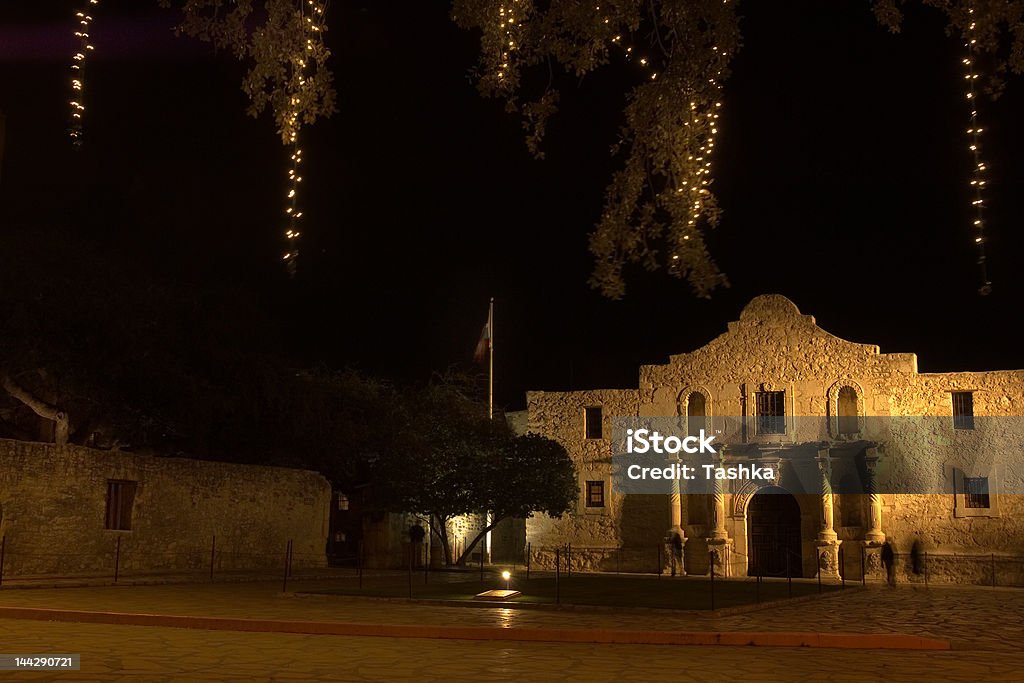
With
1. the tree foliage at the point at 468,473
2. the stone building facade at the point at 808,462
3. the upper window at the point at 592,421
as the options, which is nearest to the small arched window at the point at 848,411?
the stone building facade at the point at 808,462

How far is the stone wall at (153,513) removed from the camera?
71.5ft

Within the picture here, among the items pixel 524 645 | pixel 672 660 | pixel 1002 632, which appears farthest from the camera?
pixel 1002 632

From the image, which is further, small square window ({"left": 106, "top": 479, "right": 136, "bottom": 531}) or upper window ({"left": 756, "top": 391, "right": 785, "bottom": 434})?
upper window ({"left": 756, "top": 391, "right": 785, "bottom": 434})

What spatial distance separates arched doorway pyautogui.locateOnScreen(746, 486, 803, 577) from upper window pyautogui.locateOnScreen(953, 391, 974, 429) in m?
6.03

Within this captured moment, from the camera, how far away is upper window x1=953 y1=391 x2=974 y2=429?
3262 cm

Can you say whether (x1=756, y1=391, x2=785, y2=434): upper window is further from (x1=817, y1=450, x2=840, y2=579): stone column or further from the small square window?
the small square window

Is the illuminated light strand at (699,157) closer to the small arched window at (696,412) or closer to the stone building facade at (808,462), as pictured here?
the stone building facade at (808,462)

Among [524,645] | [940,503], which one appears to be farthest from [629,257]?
[940,503]

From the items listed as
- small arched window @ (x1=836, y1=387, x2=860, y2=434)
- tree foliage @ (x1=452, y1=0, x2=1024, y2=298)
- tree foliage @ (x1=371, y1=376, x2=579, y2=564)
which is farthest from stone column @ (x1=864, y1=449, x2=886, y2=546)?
tree foliage @ (x1=452, y1=0, x2=1024, y2=298)

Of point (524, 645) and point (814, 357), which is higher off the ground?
point (814, 357)

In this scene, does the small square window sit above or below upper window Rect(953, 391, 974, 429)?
below

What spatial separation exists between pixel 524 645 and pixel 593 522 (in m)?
25.6

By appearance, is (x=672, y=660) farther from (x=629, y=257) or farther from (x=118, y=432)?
(x=118, y=432)

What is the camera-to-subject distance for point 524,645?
12.4 metres
